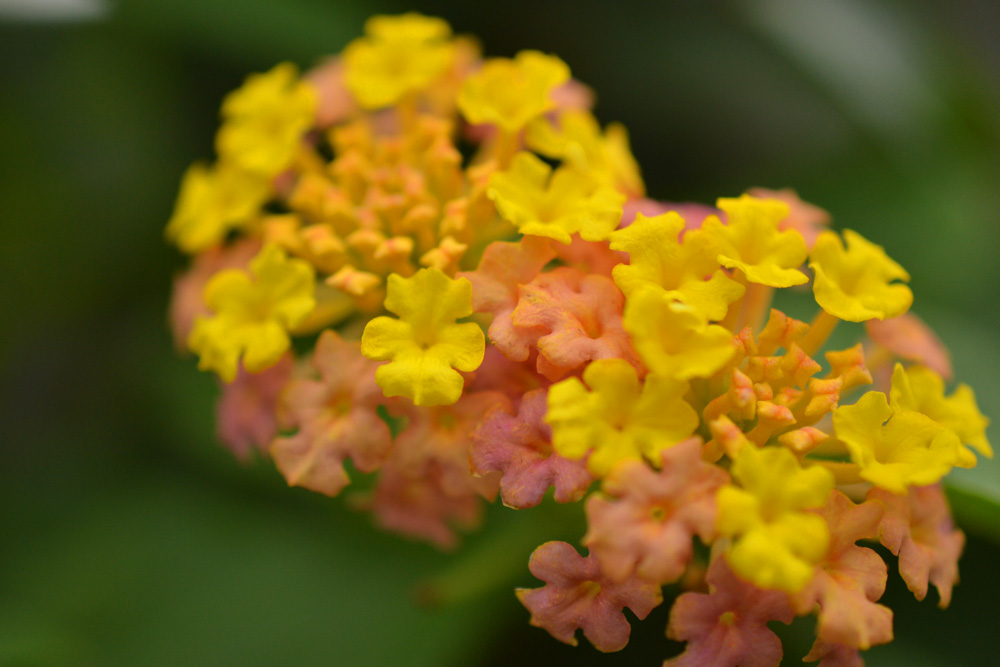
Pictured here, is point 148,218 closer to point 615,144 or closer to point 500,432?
point 615,144

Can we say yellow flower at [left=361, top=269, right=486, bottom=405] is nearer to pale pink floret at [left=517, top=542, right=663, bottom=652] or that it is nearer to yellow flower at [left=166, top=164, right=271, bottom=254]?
pale pink floret at [left=517, top=542, right=663, bottom=652]

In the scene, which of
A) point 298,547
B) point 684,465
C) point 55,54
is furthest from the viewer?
point 55,54

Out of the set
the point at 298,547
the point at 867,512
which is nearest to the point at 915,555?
the point at 867,512

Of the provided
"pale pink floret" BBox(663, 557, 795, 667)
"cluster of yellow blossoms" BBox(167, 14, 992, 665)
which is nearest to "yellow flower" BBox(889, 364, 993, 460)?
"cluster of yellow blossoms" BBox(167, 14, 992, 665)

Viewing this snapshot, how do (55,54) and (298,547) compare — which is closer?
(298,547)

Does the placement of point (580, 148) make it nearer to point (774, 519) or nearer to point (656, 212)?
point (656, 212)
